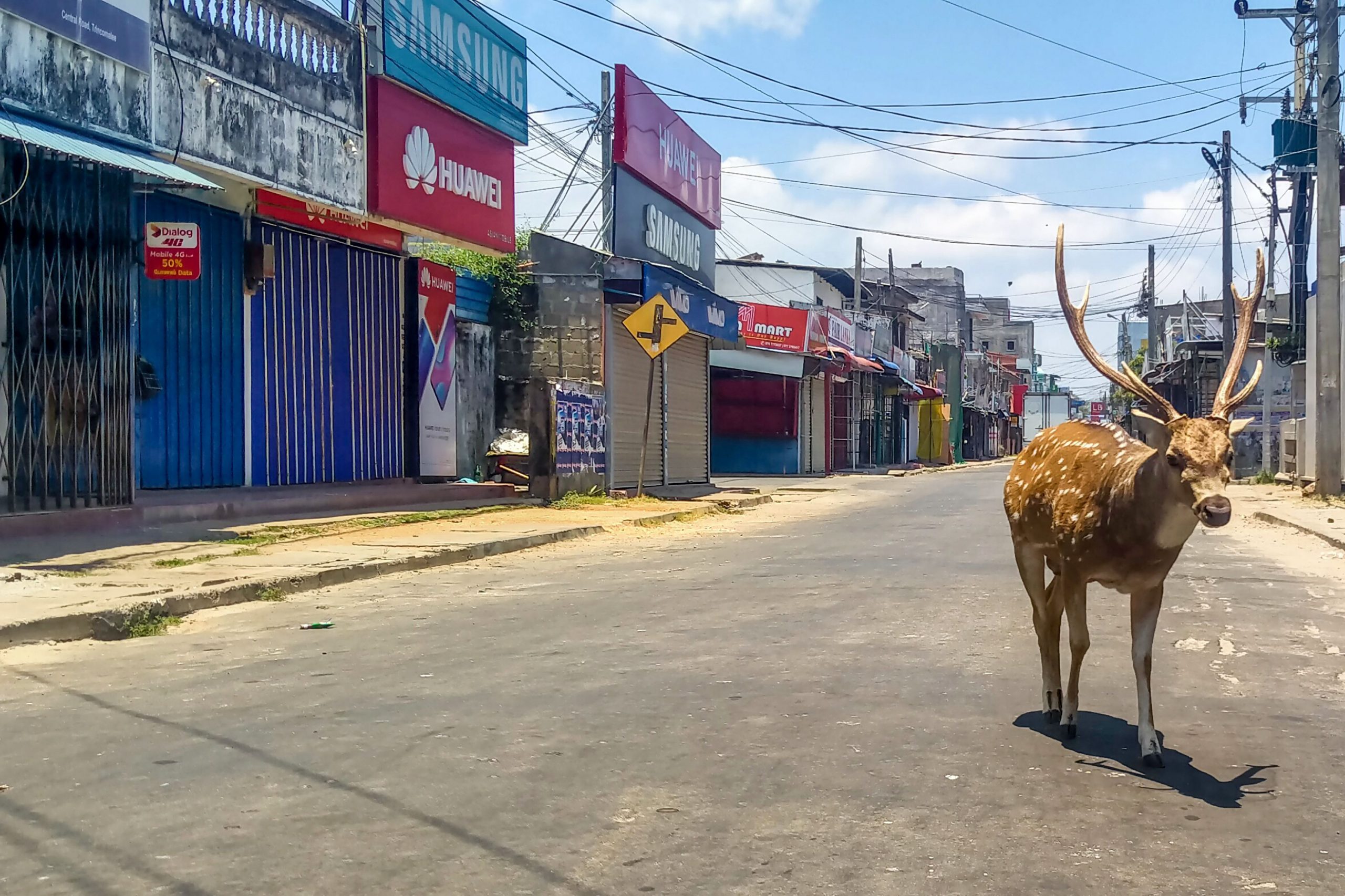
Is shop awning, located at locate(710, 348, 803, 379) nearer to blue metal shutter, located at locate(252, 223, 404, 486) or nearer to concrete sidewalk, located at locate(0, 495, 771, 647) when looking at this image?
blue metal shutter, located at locate(252, 223, 404, 486)

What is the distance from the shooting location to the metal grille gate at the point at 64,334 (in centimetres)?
1124

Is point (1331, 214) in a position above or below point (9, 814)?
above

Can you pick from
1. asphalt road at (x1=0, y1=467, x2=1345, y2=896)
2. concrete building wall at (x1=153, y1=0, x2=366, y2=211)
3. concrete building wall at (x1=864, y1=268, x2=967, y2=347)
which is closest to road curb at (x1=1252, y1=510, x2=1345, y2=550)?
asphalt road at (x1=0, y1=467, x2=1345, y2=896)

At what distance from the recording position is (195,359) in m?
14.7

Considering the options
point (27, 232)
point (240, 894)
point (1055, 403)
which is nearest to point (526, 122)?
point (27, 232)

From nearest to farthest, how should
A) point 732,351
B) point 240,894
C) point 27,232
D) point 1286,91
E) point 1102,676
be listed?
point 240,894 < point 1102,676 < point 27,232 < point 1286,91 < point 732,351

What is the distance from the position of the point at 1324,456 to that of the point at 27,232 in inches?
745

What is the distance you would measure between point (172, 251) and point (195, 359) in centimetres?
194

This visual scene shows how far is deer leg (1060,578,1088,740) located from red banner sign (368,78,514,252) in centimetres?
1312

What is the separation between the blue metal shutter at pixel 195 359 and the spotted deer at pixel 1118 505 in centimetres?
1075

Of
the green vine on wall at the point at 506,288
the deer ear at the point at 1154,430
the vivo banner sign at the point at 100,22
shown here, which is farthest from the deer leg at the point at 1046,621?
the green vine on wall at the point at 506,288

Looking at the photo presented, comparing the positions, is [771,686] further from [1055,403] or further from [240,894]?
[1055,403]

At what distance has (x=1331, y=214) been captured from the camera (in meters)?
21.5

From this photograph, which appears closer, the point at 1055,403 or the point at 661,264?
the point at 661,264
